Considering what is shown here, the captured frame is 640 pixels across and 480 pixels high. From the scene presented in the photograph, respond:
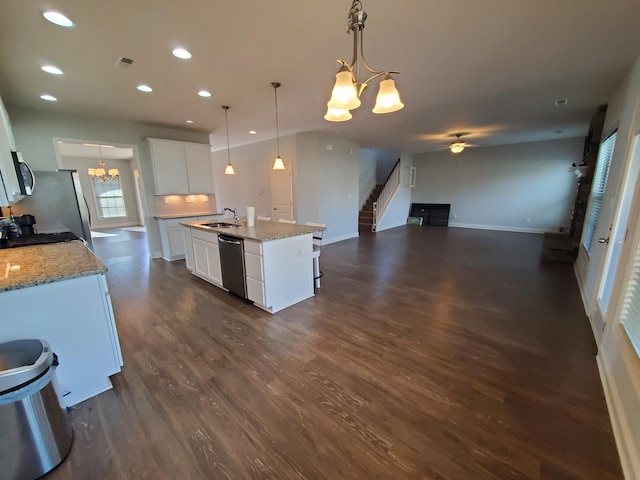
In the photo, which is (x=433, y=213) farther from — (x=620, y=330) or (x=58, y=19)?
(x=58, y=19)

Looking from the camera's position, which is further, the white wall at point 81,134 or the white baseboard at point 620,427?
the white wall at point 81,134

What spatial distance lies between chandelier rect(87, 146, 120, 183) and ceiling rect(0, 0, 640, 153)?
616cm

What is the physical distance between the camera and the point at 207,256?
151 inches

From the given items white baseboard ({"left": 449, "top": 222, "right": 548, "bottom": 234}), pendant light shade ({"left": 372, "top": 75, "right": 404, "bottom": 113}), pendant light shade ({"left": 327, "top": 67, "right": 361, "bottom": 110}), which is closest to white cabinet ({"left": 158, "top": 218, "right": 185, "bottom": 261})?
pendant light shade ({"left": 327, "top": 67, "right": 361, "bottom": 110})

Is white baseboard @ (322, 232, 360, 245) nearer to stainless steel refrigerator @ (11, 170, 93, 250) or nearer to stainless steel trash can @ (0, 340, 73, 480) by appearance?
stainless steel refrigerator @ (11, 170, 93, 250)

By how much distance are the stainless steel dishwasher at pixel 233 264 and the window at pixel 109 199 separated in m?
9.26

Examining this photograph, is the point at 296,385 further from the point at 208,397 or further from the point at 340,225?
the point at 340,225

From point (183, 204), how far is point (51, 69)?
3.23 m

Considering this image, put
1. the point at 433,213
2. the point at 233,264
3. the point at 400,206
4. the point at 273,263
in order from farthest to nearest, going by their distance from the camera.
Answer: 1. the point at 433,213
2. the point at 400,206
3. the point at 233,264
4. the point at 273,263

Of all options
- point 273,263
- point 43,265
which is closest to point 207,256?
point 273,263

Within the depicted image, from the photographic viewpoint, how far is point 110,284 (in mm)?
4012

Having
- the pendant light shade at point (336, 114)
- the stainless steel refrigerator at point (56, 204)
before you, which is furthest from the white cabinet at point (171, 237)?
the pendant light shade at point (336, 114)

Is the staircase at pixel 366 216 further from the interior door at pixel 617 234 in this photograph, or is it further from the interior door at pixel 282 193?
the interior door at pixel 617 234

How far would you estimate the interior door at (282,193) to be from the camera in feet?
20.6
